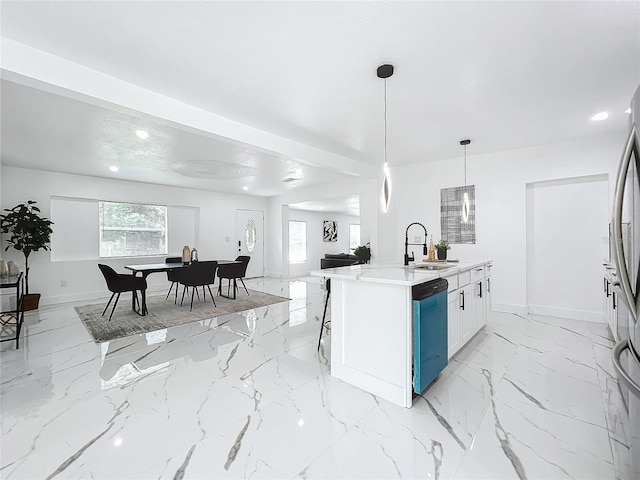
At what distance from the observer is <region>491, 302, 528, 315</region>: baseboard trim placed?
177 inches

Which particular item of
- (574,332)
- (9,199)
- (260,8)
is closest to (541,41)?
(260,8)

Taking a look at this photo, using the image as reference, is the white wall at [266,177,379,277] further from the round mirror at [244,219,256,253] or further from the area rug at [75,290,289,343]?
the area rug at [75,290,289,343]

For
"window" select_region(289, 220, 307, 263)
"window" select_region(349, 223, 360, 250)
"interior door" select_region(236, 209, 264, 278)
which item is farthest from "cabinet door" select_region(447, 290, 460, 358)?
"window" select_region(349, 223, 360, 250)

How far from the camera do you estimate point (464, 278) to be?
295 cm

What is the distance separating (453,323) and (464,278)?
508 mm

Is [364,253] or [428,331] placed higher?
[364,253]

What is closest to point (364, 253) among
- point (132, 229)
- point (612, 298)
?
point (612, 298)

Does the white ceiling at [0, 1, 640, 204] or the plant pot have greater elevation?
the white ceiling at [0, 1, 640, 204]

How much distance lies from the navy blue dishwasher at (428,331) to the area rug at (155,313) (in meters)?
3.33

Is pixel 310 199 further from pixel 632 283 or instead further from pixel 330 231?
pixel 632 283

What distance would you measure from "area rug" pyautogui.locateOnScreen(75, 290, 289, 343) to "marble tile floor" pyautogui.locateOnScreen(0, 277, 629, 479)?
20.9 inches

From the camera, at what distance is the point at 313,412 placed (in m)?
1.99

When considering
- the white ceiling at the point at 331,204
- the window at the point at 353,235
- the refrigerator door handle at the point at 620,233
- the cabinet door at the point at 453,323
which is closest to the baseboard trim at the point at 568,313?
the cabinet door at the point at 453,323

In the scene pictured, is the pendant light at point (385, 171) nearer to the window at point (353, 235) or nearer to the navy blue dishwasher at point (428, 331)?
the navy blue dishwasher at point (428, 331)
